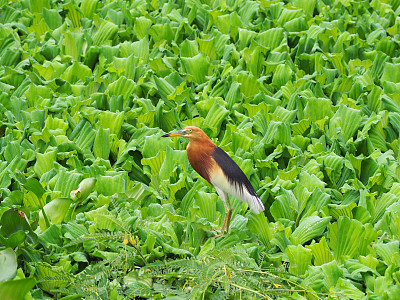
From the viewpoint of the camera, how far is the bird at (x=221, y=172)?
2.86 meters

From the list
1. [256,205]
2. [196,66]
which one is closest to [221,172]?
[256,205]

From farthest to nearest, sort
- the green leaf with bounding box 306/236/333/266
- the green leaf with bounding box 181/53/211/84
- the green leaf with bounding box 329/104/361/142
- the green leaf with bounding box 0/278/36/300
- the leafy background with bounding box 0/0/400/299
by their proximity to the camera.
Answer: the green leaf with bounding box 181/53/211/84, the green leaf with bounding box 329/104/361/142, the green leaf with bounding box 306/236/333/266, the leafy background with bounding box 0/0/400/299, the green leaf with bounding box 0/278/36/300

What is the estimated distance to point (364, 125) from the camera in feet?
12.2

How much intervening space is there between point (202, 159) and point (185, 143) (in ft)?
2.21

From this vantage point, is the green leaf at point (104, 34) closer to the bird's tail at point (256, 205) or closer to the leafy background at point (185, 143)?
the leafy background at point (185, 143)

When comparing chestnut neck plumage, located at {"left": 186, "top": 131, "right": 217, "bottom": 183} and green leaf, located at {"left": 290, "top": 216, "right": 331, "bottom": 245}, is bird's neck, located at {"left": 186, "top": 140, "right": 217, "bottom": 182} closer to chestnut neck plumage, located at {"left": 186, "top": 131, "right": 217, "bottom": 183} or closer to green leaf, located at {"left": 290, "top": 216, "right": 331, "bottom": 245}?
chestnut neck plumage, located at {"left": 186, "top": 131, "right": 217, "bottom": 183}

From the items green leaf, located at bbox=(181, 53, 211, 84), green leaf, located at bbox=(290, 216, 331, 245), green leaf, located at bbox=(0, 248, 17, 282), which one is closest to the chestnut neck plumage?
green leaf, located at bbox=(290, 216, 331, 245)

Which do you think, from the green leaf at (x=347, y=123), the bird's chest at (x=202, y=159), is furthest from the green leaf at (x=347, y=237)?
the green leaf at (x=347, y=123)

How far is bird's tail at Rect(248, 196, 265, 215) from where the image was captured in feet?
9.45

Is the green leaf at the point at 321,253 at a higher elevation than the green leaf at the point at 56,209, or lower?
lower

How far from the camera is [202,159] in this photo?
2902 mm

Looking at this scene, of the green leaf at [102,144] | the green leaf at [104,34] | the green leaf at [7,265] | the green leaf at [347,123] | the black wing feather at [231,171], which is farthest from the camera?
the green leaf at [104,34]

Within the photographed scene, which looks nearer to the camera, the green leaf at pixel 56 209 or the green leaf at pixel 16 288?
the green leaf at pixel 16 288

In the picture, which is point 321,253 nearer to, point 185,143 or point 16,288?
point 185,143
